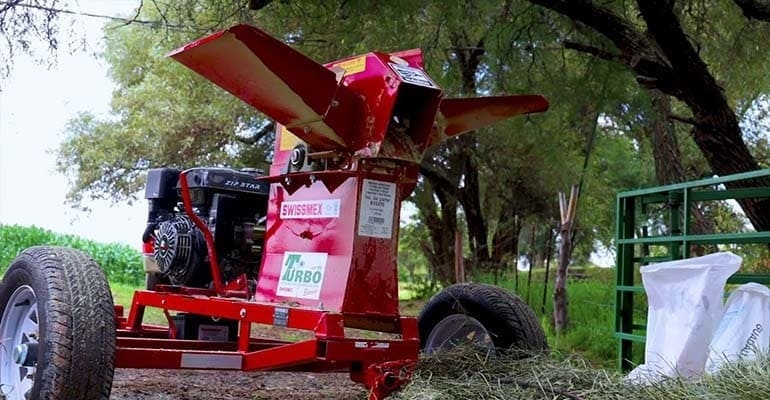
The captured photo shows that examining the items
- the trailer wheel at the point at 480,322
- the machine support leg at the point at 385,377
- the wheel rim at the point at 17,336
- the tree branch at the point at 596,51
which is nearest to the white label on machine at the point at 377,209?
the machine support leg at the point at 385,377

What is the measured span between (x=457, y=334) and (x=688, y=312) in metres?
1.10

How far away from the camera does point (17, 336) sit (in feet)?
11.7

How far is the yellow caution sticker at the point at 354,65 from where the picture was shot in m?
3.48

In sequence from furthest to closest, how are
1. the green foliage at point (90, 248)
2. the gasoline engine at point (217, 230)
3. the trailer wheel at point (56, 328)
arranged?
the green foliage at point (90, 248), the gasoline engine at point (217, 230), the trailer wheel at point (56, 328)

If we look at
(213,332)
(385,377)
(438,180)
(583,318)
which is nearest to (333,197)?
(385,377)

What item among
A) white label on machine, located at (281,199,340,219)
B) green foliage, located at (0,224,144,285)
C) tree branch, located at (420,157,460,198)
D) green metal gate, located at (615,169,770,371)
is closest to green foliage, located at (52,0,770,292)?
tree branch, located at (420,157,460,198)

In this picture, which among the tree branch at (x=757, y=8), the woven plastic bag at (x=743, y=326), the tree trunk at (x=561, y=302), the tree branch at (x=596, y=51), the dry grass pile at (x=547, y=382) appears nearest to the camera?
the dry grass pile at (x=547, y=382)

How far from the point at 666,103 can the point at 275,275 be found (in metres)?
5.43

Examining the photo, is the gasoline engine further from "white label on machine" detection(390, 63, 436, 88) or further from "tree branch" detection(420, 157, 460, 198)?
"tree branch" detection(420, 157, 460, 198)

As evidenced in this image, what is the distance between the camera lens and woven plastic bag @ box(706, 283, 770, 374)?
10.9 feet

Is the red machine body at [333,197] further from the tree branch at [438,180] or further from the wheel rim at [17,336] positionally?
the tree branch at [438,180]

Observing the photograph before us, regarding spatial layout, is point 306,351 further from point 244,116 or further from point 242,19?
point 244,116

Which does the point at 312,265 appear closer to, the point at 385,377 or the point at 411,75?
the point at 385,377

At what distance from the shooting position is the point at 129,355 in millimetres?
3312
